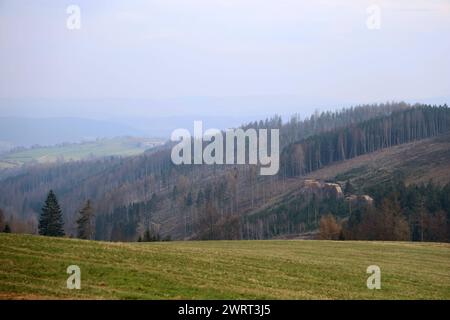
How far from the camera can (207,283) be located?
24.1 metres

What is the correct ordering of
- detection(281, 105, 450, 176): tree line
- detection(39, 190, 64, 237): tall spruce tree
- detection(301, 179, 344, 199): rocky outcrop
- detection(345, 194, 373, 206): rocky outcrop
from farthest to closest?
1. detection(281, 105, 450, 176): tree line
2. detection(301, 179, 344, 199): rocky outcrop
3. detection(345, 194, 373, 206): rocky outcrop
4. detection(39, 190, 64, 237): tall spruce tree

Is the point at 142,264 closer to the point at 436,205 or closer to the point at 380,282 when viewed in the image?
the point at 380,282

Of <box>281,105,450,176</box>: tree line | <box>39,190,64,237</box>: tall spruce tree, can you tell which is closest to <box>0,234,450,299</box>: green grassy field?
<box>39,190,64,237</box>: tall spruce tree

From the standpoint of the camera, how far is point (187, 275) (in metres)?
25.7

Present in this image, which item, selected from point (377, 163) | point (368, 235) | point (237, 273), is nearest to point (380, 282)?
point (237, 273)

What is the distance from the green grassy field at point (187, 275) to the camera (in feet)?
70.2

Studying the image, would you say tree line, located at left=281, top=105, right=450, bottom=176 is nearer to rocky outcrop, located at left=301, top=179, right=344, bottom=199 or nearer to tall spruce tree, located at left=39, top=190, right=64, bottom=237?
rocky outcrop, located at left=301, top=179, right=344, bottom=199

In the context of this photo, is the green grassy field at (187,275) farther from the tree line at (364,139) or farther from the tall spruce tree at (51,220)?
the tree line at (364,139)

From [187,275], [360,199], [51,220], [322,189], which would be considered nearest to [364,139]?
[322,189]

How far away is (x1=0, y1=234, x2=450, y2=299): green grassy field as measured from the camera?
21406 mm

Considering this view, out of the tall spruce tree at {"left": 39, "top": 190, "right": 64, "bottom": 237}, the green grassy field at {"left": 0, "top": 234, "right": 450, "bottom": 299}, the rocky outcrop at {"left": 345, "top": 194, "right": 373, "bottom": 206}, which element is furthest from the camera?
the rocky outcrop at {"left": 345, "top": 194, "right": 373, "bottom": 206}

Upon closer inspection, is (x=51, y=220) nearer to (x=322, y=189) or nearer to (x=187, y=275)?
(x=187, y=275)

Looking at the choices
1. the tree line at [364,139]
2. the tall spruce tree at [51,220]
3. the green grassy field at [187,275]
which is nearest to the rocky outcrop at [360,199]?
the tree line at [364,139]
